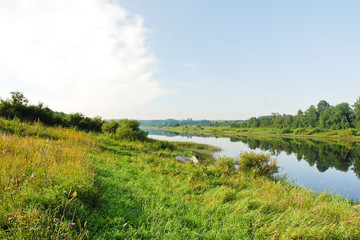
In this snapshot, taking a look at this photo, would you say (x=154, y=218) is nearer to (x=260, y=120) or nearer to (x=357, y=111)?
(x=357, y=111)

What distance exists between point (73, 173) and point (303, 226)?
5.17m

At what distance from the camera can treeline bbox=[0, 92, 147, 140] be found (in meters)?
14.8

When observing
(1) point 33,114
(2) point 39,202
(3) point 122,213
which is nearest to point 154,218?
(3) point 122,213

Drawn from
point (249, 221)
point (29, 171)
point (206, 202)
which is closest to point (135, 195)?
point (206, 202)

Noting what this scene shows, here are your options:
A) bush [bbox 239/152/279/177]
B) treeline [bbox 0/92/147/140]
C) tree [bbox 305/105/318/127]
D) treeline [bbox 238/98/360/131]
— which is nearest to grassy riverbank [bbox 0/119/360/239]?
bush [bbox 239/152/279/177]

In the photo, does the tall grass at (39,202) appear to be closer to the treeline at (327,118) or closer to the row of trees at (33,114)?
the row of trees at (33,114)

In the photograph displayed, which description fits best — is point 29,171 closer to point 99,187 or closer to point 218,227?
point 99,187

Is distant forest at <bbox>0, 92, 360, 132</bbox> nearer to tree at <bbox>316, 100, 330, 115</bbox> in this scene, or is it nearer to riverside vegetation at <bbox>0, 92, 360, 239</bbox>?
tree at <bbox>316, 100, 330, 115</bbox>

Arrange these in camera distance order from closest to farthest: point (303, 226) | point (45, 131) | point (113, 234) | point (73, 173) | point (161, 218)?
point (113, 234) < point (161, 218) < point (303, 226) < point (73, 173) < point (45, 131)

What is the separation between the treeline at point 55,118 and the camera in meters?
14.8

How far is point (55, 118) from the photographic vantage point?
709 inches

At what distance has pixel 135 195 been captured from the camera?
404 cm

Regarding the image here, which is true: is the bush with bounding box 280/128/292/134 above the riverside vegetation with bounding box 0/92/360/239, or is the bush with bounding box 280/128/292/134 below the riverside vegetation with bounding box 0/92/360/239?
below

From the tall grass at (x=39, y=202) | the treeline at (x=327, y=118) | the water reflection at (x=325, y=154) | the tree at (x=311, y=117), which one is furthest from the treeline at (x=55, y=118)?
the tree at (x=311, y=117)
